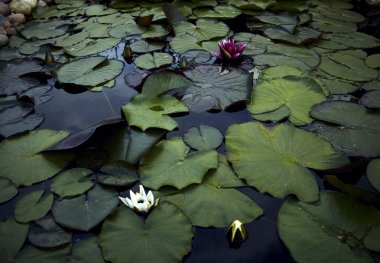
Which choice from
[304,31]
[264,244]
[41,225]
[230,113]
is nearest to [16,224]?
[41,225]

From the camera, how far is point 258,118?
2.53 meters

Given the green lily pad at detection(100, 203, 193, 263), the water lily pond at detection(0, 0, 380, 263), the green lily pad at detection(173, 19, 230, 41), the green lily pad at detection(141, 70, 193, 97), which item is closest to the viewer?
the green lily pad at detection(100, 203, 193, 263)

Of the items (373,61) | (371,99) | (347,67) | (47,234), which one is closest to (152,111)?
(47,234)

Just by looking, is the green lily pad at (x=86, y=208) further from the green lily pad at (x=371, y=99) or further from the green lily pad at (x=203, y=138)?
the green lily pad at (x=371, y=99)

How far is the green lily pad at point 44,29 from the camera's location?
380 centimetres

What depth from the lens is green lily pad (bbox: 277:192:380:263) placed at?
63.1 inches

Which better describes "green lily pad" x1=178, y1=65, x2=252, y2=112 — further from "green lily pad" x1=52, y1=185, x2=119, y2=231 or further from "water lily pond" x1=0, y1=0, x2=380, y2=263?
"green lily pad" x1=52, y1=185, x2=119, y2=231

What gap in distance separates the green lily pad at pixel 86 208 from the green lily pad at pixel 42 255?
5.3 inches

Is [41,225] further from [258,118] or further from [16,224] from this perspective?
[258,118]

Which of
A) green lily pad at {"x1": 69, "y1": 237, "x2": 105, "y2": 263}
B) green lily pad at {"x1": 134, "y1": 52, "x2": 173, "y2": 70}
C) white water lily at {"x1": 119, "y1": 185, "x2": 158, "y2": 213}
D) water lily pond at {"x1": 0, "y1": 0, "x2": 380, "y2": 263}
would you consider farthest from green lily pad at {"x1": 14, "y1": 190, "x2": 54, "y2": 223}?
green lily pad at {"x1": 134, "y1": 52, "x2": 173, "y2": 70}

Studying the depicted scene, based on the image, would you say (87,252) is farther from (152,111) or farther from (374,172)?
(374,172)

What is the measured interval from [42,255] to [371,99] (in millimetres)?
2704

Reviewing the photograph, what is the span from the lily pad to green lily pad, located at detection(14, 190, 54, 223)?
4.52 feet

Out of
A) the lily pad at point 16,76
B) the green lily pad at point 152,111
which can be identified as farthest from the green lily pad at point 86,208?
the lily pad at point 16,76
